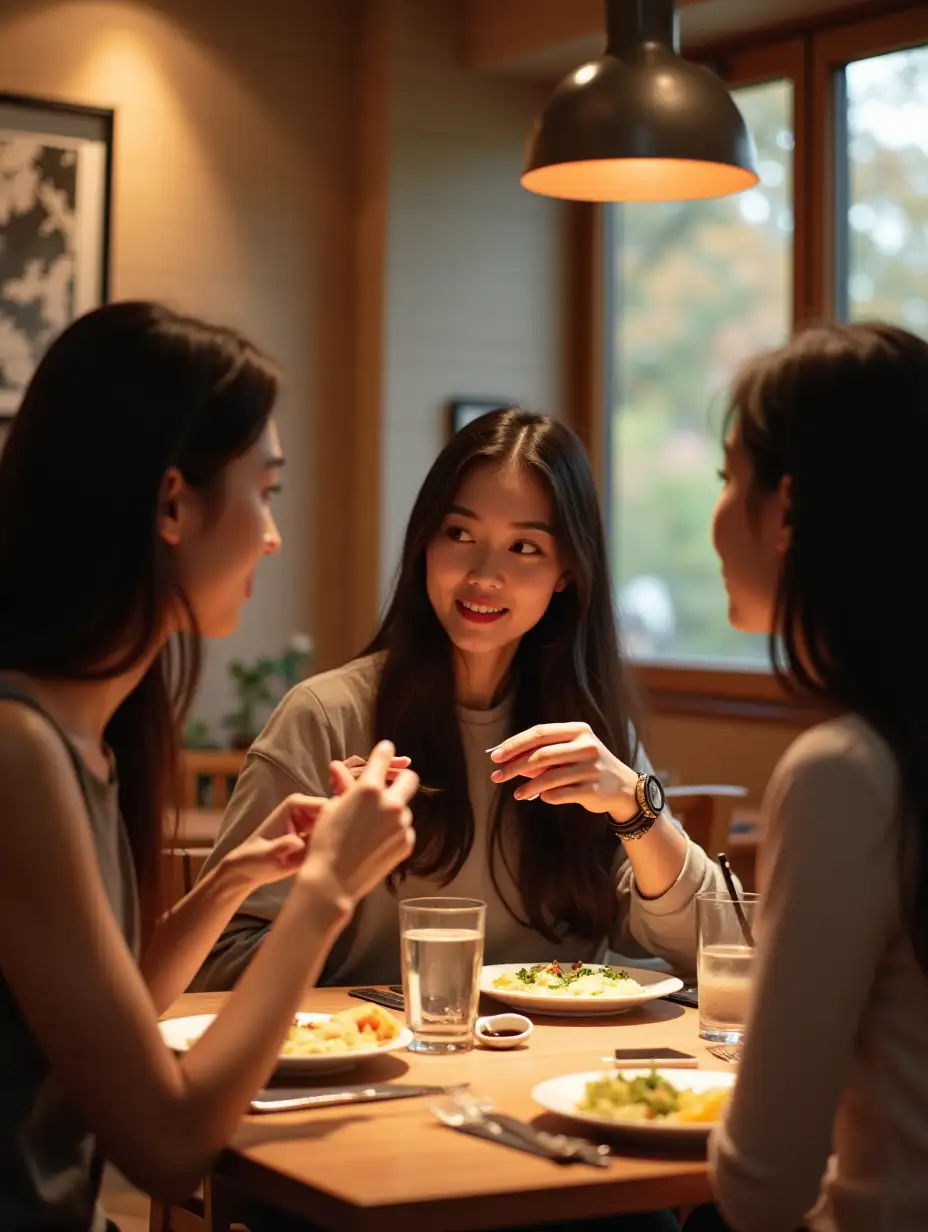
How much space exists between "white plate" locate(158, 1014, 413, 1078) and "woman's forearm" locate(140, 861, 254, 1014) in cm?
5

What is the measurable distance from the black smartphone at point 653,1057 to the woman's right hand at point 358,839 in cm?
35

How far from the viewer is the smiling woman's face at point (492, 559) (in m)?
2.34

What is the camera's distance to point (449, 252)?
5.09 metres

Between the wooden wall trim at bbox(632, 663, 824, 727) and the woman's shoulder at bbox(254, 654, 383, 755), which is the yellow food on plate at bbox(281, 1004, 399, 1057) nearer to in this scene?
the woman's shoulder at bbox(254, 654, 383, 755)

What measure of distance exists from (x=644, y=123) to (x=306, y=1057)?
1.47 m

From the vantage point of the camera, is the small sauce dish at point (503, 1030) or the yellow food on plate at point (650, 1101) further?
the small sauce dish at point (503, 1030)

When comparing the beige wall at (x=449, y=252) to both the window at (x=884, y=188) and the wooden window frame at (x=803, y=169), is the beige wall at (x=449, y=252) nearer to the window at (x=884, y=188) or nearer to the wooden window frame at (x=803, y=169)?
the wooden window frame at (x=803, y=169)

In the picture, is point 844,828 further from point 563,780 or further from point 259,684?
point 259,684

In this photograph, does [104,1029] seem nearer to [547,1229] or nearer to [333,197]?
[547,1229]

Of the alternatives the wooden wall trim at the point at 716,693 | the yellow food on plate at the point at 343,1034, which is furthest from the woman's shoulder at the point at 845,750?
the wooden wall trim at the point at 716,693

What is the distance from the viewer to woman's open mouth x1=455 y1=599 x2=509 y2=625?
233cm

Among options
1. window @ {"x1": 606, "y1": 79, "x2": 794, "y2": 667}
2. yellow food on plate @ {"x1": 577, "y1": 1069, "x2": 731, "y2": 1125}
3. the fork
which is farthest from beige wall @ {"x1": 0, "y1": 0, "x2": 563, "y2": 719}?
yellow food on plate @ {"x1": 577, "y1": 1069, "x2": 731, "y2": 1125}

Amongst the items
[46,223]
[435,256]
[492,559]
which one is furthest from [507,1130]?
[435,256]

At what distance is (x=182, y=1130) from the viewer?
52.0 inches
